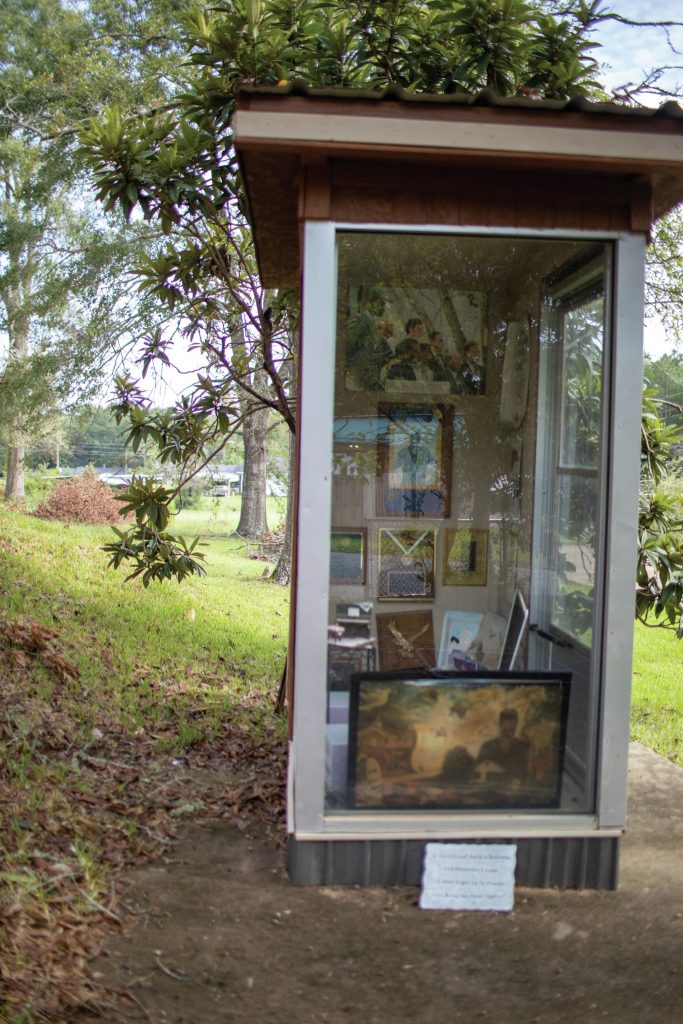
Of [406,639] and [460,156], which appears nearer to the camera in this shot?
[460,156]

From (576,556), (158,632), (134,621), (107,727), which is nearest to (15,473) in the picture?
(134,621)

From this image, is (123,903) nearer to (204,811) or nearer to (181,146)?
(204,811)

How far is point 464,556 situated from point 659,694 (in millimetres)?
3651

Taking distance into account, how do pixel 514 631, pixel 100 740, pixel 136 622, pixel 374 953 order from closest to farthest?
pixel 374 953 < pixel 514 631 < pixel 100 740 < pixel 136 622

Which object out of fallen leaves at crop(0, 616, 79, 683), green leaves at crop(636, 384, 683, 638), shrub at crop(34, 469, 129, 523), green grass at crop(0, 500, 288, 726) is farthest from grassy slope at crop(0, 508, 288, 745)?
shrub at crop(34, 469, 129, 523)

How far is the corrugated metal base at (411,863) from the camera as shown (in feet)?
10.7

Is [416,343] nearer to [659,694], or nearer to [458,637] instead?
[458,637]

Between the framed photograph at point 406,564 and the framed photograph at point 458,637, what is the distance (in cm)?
16

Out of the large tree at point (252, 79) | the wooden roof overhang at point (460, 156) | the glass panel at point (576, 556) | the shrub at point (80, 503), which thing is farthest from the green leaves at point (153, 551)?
the shrub at point (80, 503)

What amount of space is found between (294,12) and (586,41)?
4.95ft

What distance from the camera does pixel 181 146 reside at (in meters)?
4.70

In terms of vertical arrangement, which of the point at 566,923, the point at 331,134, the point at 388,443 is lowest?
the point at 566,923

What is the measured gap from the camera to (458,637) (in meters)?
4.52

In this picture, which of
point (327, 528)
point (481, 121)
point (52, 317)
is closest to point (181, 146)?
point (481, 121)
